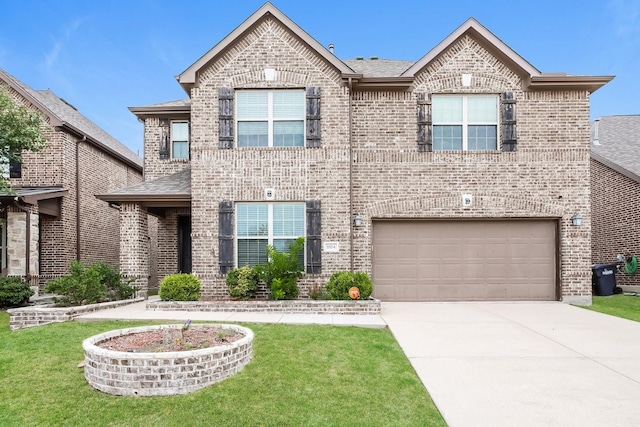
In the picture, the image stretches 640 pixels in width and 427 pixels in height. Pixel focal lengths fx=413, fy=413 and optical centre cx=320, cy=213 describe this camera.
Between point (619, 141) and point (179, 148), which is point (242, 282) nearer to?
point (179, 148)

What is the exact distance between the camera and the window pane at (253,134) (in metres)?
11.0

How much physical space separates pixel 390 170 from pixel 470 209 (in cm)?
243

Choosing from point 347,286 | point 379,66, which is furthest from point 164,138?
point 347,286

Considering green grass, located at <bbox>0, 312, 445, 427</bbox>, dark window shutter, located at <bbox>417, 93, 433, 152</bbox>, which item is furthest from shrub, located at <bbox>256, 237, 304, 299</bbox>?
dark window shutter, located at <bbox>417, 93, 433, 152</bbox>

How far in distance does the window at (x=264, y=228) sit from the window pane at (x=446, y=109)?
4515mm

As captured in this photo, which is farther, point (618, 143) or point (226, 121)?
point (618, 143)

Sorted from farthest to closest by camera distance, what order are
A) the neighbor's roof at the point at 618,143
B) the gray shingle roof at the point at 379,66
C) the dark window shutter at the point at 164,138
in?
the neighbor's roof at the point at 618,143 → the dark window shutter at the point at 164,138 → the gray shingle roof at the point at 379,66

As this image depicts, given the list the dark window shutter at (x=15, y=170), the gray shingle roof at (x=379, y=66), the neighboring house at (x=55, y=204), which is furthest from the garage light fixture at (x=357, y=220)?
the dark window shutter at (x=15, y=170)

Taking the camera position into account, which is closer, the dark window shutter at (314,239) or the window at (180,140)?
the dark window shutter at (314,239)

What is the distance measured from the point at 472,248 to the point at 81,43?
3954 centimetres

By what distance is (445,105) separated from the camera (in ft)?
37.8

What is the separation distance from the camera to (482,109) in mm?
11516

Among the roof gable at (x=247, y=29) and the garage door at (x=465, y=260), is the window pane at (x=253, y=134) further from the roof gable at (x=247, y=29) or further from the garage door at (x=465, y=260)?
the garage door at (x=465, y=260)

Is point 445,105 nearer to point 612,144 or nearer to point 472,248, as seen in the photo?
point 472,248
